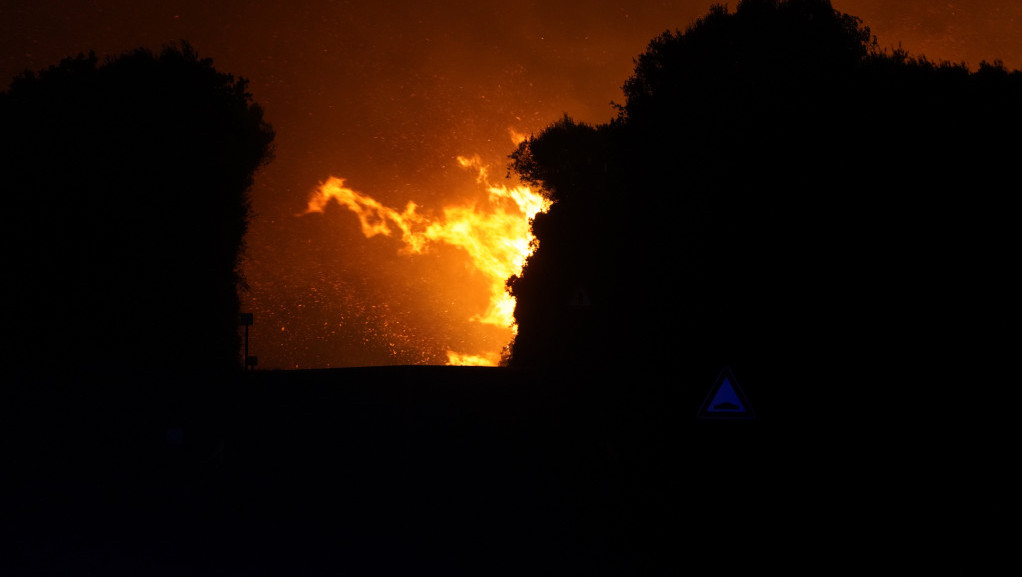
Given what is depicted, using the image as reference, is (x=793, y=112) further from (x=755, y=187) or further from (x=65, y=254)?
(x=65, y=254)

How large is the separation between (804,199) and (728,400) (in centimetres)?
948

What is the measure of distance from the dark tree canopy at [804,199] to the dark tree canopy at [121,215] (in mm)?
12139

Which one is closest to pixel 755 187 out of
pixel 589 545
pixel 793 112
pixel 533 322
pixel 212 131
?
pixel 793 112

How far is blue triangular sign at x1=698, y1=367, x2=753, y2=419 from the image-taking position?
28.9 ft

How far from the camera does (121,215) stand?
22.0 m

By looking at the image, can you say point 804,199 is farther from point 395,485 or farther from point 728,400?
point 395,485

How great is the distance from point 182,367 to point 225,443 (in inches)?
383

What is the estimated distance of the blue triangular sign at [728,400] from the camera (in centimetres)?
881

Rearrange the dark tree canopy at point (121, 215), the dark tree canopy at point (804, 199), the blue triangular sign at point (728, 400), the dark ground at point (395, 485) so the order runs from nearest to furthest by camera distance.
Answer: the dark ground at point (395, 485) → the blue triangular sign at point (728, 400) → the dark tree canopy at point (804, 199) → the dark tree canopy at point (121, 215)

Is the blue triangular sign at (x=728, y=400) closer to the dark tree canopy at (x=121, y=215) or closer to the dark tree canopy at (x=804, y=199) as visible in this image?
the dark tree canopy at (x=804, y=199)

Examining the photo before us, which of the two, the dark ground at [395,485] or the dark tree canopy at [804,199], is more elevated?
the dark tree canopy at [804,199]

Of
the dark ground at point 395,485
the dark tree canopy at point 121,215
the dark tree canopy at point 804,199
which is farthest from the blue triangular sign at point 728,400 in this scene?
the dark tree canopy at point 121,215

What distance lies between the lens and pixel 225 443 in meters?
14.6

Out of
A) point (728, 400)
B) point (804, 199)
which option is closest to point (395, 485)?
point (728, 400)
